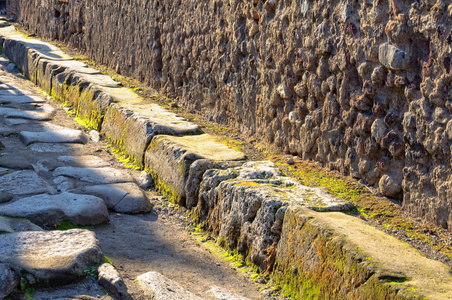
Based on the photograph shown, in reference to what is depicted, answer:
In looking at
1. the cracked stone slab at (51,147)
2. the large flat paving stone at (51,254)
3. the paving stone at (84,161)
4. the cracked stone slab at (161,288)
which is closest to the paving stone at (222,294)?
the cracked stone slab at (161,288)

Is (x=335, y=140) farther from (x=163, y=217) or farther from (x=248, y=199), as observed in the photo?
(x=163, y=217)

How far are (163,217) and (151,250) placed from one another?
49 cm

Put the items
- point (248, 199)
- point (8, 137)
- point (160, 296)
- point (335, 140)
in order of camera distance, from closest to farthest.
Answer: point (160, 296) < point (248, 199) < point (335, 140) < point (8, 137)

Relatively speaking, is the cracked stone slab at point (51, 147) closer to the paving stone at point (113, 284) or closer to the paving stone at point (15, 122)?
the paving stone at point (15, 122)

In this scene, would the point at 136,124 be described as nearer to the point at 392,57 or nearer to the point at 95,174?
the point at 95,174

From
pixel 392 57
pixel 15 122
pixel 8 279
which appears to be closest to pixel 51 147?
pixel 15 122

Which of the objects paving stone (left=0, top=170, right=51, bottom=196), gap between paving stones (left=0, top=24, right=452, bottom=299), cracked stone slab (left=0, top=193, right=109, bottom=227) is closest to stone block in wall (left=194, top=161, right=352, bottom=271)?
gap between paving stones (left=0, top=24, right=452, bottom=299)

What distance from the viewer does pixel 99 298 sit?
5.92ft

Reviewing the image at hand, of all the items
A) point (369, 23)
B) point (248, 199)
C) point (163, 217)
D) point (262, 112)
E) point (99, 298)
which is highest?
point (369, 23)

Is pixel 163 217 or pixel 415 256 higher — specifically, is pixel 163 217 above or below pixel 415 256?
below

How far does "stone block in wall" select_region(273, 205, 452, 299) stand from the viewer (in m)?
1.65

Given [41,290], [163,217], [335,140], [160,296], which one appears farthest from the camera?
[163,217]

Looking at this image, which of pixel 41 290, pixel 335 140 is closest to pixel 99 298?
pixel 41 290

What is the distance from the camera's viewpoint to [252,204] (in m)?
2.43
